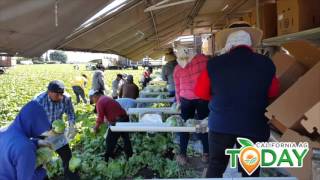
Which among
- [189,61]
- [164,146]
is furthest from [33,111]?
[164,146]

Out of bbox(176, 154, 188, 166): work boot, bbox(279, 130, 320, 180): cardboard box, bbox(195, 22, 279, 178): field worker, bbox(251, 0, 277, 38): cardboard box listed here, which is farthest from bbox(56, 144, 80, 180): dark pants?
bbox(279, 130, 320, 180): cardboard box

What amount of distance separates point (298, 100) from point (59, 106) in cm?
371

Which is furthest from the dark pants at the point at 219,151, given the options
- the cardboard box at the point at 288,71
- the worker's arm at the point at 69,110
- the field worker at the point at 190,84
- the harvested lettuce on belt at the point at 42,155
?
the worker's arm at the point at 69,110

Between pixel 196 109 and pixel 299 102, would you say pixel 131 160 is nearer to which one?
pixel 196 109

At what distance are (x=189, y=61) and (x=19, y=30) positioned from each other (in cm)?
326

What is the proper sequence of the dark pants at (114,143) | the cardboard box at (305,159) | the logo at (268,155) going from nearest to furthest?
the logo at (268,155), the cardboard box at (305,159), the dark pants at (114,143)

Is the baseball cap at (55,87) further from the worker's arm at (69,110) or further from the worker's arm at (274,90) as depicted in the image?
the worker's arm at (274,90)

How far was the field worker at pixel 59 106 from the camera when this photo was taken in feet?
18.4

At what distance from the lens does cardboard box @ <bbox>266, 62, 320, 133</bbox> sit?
3.03 m

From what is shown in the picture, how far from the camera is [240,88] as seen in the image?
352 cm

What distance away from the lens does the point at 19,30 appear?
128 inches

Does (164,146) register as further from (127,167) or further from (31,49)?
(31,49)

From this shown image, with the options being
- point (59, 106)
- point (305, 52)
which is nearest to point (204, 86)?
point (305, 52)

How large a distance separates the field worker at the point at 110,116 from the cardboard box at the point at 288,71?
12.2 ft
